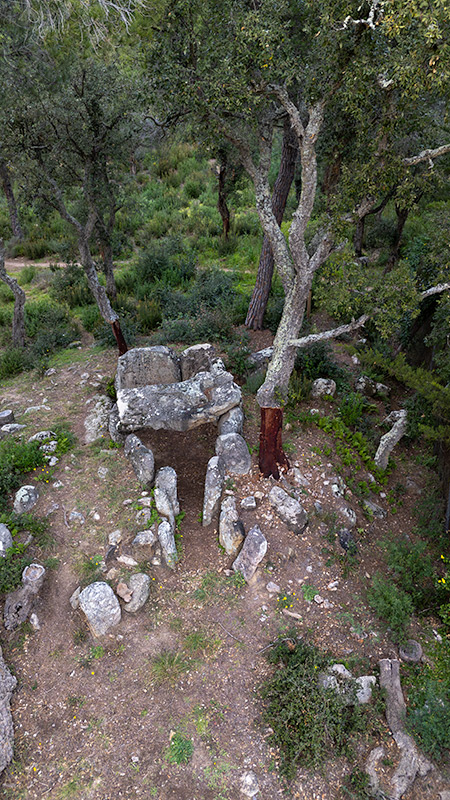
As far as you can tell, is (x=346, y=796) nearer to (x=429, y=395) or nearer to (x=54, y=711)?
(x=54, y=711)

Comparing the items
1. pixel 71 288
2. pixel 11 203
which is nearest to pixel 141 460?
pixel 71 288

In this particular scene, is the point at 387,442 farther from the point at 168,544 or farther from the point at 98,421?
the point at 98,421

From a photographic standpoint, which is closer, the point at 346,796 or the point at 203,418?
the point at 346,796

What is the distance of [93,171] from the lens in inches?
385

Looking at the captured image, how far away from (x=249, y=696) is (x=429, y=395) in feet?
14.1

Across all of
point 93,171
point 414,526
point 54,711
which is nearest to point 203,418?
point 414,526

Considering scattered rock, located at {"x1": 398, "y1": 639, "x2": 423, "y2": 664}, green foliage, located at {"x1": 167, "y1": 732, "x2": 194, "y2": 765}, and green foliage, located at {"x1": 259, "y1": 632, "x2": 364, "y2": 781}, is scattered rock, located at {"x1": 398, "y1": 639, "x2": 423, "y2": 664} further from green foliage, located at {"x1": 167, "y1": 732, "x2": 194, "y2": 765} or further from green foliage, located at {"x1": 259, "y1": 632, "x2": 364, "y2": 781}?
green foliage, located at {"x1": 167, "y1": 732, "x2": 194, "y2": 765}

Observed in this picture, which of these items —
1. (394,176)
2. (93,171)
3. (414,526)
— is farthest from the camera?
(93,171)

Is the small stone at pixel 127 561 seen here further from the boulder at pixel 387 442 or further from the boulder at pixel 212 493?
the boulder at pixel 387 442

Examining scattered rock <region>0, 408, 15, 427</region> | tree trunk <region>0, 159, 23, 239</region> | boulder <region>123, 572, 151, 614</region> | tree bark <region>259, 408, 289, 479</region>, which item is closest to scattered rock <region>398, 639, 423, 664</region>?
tree bark <region>259, 408, 289, 479</region>

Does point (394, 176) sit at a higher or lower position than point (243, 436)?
higher

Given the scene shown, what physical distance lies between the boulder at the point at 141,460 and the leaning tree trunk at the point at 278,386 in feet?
5.13

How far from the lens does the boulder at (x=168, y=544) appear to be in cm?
575

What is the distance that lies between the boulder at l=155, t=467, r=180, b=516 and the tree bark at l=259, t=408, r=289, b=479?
1.28 metres
